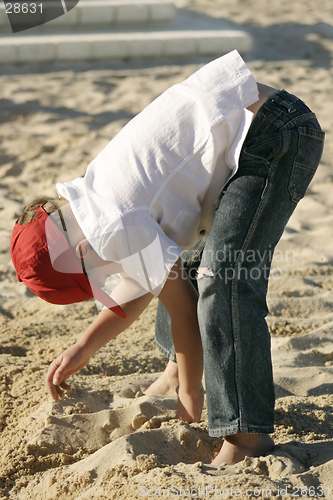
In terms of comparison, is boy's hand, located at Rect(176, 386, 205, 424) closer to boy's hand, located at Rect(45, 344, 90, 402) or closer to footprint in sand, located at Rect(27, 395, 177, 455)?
footprint in sand, located at Rect(27, 395, 177, 455)

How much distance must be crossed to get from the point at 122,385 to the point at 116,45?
17.1ft

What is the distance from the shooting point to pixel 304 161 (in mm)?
1546

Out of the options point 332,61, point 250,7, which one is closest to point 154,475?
point 332,61

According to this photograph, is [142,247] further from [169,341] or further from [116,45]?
[116,45]

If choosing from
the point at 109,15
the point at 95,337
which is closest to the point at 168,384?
the point at 95,337

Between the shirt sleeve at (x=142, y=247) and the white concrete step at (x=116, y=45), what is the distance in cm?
523

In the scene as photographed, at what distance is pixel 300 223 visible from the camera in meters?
3.33

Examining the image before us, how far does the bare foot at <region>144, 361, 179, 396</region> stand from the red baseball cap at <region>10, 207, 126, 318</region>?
543mm

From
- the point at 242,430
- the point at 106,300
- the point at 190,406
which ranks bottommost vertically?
the point at 190,406

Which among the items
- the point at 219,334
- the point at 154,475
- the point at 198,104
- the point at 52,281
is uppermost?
the point at 198,104

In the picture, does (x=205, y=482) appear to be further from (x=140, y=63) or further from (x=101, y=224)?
(x=140, y=63)

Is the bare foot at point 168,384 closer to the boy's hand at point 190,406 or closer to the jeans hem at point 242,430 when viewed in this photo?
the boy's hand at point 190,406

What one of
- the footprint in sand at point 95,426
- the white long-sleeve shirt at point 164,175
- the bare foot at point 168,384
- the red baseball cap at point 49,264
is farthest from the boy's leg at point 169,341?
the red baseball cap at point 49,264

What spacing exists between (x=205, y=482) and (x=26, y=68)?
5.58 meters
